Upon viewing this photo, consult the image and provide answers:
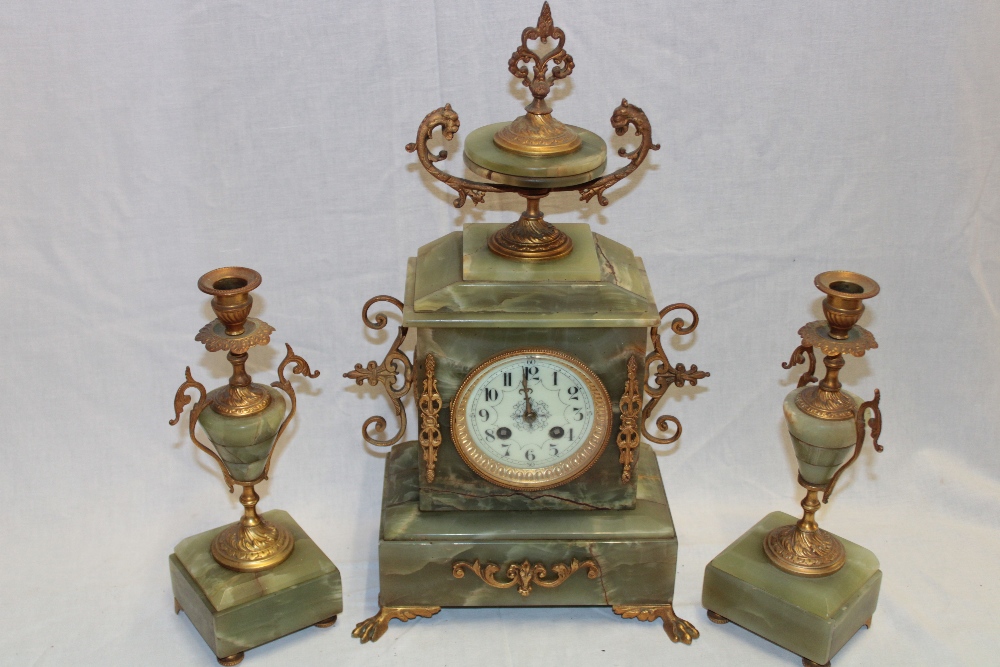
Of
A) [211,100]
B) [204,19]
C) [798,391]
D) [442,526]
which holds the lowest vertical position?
[442,526]

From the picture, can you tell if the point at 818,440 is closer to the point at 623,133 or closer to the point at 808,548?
the point at 808,548

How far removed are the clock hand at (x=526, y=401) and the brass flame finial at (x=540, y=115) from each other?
51 centimetres

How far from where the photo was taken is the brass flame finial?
2.91 metres

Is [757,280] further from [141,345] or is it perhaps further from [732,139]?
[141,345]

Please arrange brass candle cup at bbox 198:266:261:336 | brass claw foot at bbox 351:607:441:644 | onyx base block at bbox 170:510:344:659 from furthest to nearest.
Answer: brass claw foot at bbox 351:607:441:644 < onyx base block at bbox 170:510:344:659 < brass candle cup at bbox 198:266:261:336

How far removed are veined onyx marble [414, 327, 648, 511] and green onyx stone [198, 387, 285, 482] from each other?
1.12ft

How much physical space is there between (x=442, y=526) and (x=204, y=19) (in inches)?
57.1

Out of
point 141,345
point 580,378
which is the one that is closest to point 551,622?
point 580,378

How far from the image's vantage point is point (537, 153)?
2918mm

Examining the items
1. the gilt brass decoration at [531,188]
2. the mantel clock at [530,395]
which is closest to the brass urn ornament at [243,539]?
the mantel clock at [530,395]

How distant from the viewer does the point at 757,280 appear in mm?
3768

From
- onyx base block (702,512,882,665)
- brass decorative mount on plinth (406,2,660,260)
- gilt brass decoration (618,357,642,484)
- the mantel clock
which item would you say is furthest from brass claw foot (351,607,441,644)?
brass decorative mount on plinth (406,2,660,260)

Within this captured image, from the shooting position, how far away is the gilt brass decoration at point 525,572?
3150 mm

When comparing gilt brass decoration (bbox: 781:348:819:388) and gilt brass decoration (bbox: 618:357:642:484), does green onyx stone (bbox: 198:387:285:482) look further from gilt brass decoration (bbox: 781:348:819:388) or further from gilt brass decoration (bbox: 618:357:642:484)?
gilt brass decoration (bbox: 781:348:819:388)
